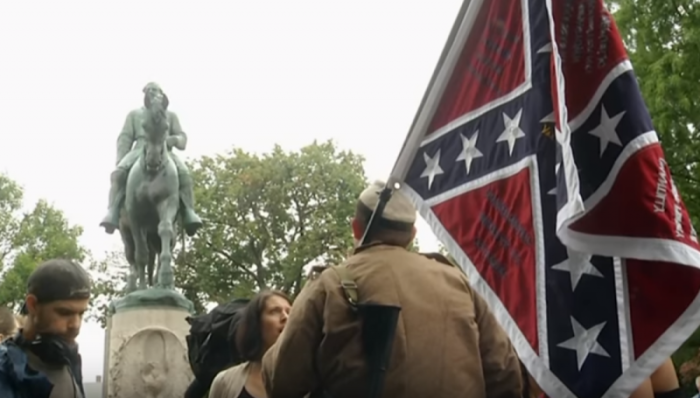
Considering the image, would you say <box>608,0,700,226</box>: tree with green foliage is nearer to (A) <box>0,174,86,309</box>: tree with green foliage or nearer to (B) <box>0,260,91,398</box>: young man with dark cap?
(B) <box>0,260,91,398</box>: young man with dark cap

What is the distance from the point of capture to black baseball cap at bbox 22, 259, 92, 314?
3330 millimetres

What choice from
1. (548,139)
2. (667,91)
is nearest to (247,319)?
(548,139)

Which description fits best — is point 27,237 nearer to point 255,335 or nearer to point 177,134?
point 177,134

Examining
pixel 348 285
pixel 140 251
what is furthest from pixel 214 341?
pixel 140 251

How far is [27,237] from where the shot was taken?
152 feet

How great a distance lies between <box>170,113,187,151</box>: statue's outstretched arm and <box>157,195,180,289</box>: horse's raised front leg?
29.1 inches

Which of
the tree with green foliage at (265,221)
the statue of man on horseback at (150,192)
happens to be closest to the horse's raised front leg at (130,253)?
the statue of man on horseback at (150,192)

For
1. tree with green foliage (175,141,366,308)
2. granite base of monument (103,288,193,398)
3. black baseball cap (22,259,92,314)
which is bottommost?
black baseball cap (22,259,92,314)

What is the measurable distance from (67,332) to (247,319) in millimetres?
1555

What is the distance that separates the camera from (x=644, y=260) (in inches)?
132

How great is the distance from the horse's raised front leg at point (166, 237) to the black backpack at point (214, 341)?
9.06 meters

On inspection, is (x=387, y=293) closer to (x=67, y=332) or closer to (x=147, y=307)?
(x=67, y=332)

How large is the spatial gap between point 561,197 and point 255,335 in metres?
2.01

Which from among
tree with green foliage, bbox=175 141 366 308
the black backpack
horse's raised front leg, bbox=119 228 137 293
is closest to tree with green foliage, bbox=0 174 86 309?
tree with green foliage, bbox=175 141 366 308
